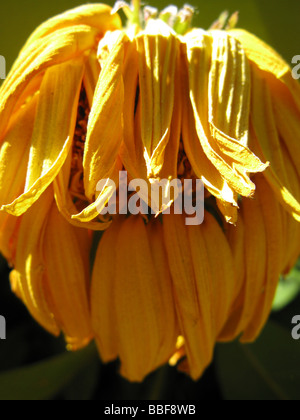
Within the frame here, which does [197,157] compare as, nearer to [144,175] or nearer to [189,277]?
[144,175]

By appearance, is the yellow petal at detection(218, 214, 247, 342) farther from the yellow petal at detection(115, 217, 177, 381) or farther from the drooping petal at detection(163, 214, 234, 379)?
the yellow petal at detection(115, 217, 177, 381)

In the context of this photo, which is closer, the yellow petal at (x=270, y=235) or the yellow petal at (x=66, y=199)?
the yellow petal at (x=66, y=199)

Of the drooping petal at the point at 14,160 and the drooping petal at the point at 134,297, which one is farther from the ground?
the drooping petal at the point at 14,160

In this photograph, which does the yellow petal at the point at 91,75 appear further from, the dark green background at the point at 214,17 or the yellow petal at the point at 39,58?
the dark green background at the point at 214,17

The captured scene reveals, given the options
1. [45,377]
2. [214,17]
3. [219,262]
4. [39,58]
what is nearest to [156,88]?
[39,58]

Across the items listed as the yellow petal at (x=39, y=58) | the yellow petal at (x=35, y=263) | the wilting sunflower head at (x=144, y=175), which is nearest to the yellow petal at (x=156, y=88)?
the wilting sunflower head at (x=144, y=175)

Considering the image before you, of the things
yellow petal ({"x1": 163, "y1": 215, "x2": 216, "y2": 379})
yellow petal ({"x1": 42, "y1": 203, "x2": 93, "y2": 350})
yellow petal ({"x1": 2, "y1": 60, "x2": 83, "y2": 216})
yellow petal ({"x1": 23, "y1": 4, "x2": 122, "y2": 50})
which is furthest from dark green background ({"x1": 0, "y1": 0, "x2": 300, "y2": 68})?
yellow petal ({"x1": 163, "y1": 215, "x2": 216, "y2": 379})

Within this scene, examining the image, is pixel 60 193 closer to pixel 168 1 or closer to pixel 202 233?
pixel 202 233
